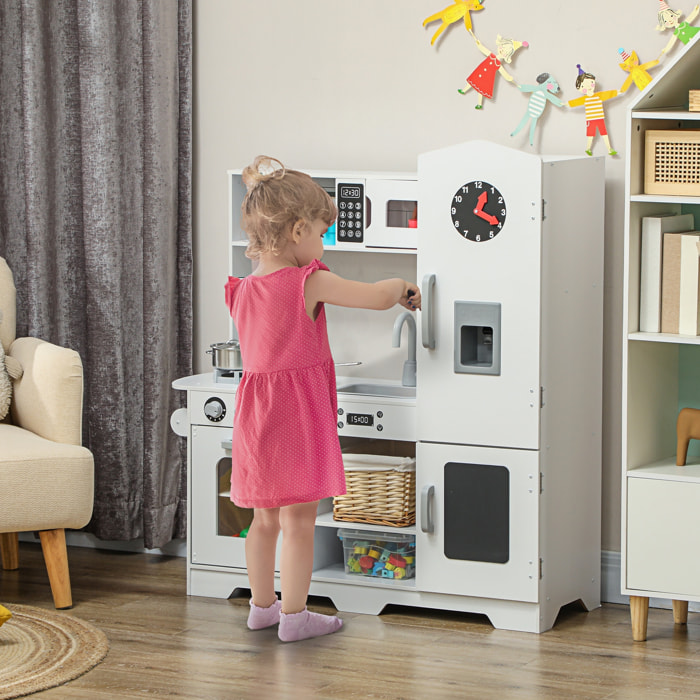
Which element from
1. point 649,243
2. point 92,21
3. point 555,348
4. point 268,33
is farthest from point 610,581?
point 92,21

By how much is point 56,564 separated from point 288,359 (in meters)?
0.86

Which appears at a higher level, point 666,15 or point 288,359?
point 666,15

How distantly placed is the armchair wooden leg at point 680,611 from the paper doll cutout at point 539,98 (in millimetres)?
1243

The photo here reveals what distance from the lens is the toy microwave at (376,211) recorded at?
318 centimetres

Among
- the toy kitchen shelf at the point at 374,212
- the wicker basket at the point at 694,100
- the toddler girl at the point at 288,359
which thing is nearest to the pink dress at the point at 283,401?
the toddler girl at the point at 288,359

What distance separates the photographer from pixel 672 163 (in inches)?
112

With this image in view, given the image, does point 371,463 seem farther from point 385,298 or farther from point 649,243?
point 649,243

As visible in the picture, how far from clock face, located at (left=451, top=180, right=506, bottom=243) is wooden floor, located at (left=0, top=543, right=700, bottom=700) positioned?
3.18 feet

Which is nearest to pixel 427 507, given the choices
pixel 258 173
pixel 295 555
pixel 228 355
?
pixel 295 555

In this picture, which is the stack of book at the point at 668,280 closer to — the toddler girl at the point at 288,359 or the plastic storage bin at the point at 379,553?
the toddler girl at the point at 288,359

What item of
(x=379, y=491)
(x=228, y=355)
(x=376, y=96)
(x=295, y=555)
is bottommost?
(x=295, y=555)

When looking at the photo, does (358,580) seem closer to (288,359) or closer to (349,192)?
(288,359)

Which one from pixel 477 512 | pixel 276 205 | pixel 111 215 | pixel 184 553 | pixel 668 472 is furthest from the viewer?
pixel 184 553

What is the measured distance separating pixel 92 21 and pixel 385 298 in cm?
129
